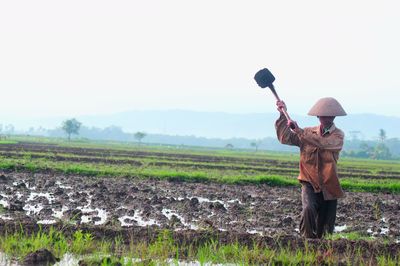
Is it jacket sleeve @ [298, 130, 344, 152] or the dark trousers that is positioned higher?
jacket sleeve @ [298, 130, 344, 152]

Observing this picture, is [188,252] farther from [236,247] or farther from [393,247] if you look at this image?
[393,247]

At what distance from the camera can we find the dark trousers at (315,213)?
6.12 m

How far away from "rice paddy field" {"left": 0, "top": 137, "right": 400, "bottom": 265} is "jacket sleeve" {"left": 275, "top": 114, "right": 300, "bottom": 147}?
43.3 inches

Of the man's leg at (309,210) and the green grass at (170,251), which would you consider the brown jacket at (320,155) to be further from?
the green grass at (170,251)

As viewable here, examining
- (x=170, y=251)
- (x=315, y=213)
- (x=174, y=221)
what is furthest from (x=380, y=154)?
(x=170, y=251)

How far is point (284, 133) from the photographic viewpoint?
234 inches

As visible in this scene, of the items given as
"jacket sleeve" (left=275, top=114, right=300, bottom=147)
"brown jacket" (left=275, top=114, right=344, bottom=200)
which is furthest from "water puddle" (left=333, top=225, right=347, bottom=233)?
"jacket sleeve" (left=275, top=114, right=300, bottom=147)

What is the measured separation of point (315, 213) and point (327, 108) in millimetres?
1179

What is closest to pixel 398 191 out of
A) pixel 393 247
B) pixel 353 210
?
pixel 353 210

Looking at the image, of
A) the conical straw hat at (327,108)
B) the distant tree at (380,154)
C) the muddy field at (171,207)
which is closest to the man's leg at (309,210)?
the muddy field at (171,207)

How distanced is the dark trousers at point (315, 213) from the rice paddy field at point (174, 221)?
14 centimetres

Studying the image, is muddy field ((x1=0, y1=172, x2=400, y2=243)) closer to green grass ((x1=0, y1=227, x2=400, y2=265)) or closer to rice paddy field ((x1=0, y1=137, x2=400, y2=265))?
rice paddy field ((x1=0, y1=137, x2=400, y2=265))

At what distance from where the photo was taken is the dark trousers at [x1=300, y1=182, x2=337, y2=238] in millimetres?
6119

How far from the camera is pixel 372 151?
316 feet
